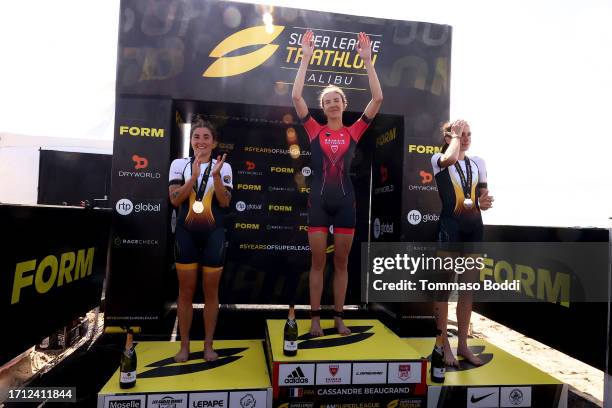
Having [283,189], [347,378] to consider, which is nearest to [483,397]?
[347,378]

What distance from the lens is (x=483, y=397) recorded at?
2.81m

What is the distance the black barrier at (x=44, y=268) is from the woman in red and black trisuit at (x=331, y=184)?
2.23m

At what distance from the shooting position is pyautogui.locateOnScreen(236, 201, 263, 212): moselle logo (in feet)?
18.2

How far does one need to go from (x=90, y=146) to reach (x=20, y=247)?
26.5 feet

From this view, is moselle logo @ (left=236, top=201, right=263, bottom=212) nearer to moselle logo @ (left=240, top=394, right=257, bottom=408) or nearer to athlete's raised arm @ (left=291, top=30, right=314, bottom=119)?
athlete's raised arm @ (left=291, top=30, right=314, bottom=119)

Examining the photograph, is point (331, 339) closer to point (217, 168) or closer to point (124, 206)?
point (217, 168)

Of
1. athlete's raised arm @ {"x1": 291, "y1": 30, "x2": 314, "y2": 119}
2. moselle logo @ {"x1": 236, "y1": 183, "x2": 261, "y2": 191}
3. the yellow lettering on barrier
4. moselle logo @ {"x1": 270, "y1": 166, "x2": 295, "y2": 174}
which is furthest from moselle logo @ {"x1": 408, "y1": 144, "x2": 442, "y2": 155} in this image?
the yellow lettering on barrier

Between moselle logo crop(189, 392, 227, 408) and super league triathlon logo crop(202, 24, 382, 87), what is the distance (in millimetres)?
3447

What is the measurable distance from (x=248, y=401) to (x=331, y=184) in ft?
5.95

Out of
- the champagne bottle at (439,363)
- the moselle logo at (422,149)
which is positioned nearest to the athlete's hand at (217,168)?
the champagne bottle at (439,363)

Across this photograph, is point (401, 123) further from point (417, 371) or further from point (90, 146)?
point (90, 146)

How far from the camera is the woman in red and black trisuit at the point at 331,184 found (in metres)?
3.31

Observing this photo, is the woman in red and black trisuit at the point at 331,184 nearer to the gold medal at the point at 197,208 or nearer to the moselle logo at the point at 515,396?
the gold medal at the point at 197,208

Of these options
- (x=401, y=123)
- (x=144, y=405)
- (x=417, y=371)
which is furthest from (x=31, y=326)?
(x=401, y=123)
